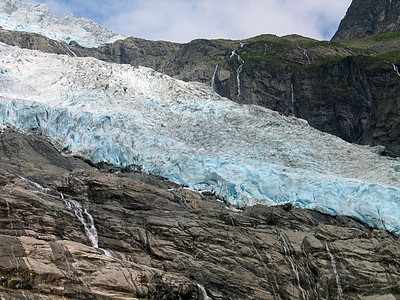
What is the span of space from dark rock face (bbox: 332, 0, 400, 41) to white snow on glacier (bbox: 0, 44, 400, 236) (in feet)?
179

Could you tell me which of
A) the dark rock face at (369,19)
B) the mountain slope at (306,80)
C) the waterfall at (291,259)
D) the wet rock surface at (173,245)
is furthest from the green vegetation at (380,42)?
the waterfall at (291,259)

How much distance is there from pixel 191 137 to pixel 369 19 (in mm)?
67705

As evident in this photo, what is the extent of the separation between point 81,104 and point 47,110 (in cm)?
258

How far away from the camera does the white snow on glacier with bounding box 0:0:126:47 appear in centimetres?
5616

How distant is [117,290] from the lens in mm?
13086

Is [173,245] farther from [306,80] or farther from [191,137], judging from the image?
[306,80]

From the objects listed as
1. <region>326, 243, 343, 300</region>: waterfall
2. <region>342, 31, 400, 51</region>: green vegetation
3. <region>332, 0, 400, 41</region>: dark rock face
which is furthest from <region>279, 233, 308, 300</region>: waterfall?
<region>332, 0, 400, 41</region>: dark rock face

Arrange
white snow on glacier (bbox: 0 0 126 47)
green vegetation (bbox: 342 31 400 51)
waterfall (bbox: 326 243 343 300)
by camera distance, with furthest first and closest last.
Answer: green vegetation (bbox: 342 31 400 51) → white snow on glacier (bbox: 0 0 126 47) → waterfall (bbox: 326 243 343 300)

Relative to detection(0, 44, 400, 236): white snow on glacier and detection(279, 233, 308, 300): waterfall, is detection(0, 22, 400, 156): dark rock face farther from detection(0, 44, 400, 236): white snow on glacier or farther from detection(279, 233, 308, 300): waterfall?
detection(279, 233, 308, 300): waterfall

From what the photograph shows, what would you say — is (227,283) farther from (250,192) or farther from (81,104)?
(81,104)

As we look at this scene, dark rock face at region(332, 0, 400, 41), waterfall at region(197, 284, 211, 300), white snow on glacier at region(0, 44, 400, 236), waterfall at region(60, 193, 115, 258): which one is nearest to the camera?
waterfall at region(197, 284, 211, 300)

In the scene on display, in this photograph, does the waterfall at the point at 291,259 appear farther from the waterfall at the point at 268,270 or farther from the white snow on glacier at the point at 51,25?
the white snow on glacier at the point at 51,25

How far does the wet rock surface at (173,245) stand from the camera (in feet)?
44.2

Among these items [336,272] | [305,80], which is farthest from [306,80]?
[336,272]
